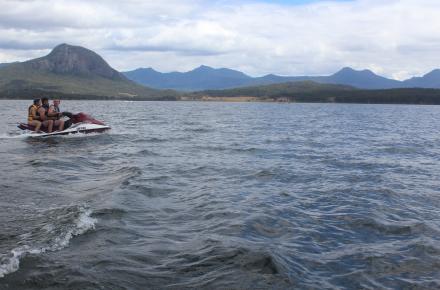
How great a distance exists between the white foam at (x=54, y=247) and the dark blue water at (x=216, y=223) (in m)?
0.03

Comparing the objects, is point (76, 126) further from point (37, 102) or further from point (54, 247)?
point (54, 247)

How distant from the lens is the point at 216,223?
35.8ft

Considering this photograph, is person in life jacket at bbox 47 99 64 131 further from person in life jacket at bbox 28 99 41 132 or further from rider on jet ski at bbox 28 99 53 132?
person in life jacket at bbox 28 99 41 132

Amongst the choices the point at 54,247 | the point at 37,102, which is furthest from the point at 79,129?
the point at 54,247

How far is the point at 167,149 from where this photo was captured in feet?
84.6

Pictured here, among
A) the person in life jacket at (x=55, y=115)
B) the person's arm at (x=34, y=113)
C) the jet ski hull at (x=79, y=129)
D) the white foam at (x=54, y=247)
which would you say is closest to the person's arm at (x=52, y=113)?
the person in life jacket at (x=55, y=115)

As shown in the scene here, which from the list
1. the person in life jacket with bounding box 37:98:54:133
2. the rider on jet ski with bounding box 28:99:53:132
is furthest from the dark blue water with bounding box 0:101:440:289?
the person in life jacket with bounding box 37:98:54:133

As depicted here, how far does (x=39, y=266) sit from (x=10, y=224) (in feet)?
9.26

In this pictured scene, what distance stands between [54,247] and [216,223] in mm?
3783

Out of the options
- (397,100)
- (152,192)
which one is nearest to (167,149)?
(152,192)

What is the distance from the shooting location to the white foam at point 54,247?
7412 millimetres

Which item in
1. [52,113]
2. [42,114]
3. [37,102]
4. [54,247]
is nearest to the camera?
[54,247]

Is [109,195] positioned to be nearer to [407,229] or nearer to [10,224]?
[10,224]

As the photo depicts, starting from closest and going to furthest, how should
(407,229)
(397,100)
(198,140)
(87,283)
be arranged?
(87,283) → (407,229) → (198,140) → (397,100)
